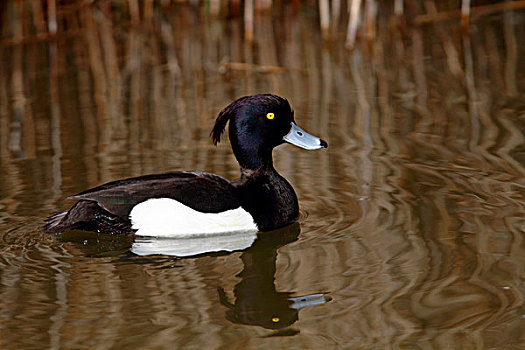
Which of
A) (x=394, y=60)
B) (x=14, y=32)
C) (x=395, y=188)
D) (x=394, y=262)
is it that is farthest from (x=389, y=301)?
(x=14, y=32)

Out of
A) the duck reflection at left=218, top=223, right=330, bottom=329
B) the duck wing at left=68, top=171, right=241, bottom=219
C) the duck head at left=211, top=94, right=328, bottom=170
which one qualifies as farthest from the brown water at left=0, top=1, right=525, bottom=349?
the duck head at left=211, top=94, right=328, bottom=170

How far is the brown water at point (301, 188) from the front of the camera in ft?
13.2

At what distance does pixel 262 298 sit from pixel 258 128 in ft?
4.99

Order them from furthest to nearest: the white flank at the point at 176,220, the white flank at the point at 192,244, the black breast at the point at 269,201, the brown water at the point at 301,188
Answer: the black breast at the point at 269,201 < the white flank at the point at 176,220 < the white flank at the point at 192,244 < the brown water at the point at 301,188

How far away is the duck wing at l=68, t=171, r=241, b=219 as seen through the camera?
5.07m

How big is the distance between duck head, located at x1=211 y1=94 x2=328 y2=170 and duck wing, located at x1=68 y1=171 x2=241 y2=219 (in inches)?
16.0

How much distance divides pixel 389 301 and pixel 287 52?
22.9 ft

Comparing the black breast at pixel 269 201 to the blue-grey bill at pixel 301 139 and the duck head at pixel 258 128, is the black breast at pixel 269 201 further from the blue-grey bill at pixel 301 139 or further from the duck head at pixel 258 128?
the blue-grey bill at pixel 301 139

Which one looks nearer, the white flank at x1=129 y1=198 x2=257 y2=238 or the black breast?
the white flank at x1=129 y1=198 x2=257 y2=238

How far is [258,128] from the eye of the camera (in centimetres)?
561

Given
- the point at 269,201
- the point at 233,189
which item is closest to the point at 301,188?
the point at 269,201

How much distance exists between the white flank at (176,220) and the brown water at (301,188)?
6.3 inches

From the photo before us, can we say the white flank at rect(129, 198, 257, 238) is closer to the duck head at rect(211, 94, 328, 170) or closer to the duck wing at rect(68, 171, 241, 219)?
the duck wing at rect(68, 171, 241, 219)

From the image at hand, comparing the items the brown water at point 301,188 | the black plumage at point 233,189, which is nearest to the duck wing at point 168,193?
the black plumage at point 233,189
